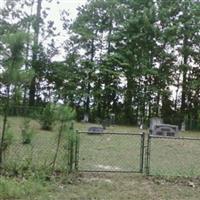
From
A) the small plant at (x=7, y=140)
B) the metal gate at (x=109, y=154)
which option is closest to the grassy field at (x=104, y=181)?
the metal gate at (x=109, y=154)

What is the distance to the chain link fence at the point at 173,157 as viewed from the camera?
10.0 m

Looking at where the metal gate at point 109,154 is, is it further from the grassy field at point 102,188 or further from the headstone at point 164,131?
the headstone at point 164,131

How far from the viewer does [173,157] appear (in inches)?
521

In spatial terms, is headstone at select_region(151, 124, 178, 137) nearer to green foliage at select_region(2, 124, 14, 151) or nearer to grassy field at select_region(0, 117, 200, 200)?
grassy field at select_region(0, 117, 200, 200)

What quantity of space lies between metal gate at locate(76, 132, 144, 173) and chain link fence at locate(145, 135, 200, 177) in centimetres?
35

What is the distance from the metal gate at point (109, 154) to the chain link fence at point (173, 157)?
354 mm

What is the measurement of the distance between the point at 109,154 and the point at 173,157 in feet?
6.20

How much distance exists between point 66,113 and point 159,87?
76.5 feet

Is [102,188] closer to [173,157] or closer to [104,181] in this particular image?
[104,181]

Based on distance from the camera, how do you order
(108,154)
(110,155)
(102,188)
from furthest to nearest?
(108,154)
(110,155)
(102,188)

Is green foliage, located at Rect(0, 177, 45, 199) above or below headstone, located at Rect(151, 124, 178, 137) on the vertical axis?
below

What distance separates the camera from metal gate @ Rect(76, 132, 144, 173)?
10.1m

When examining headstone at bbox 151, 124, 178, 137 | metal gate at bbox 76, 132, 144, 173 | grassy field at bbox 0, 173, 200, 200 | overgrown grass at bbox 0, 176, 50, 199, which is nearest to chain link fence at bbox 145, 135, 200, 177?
metal gate at bbox 76, 132, 144, 173

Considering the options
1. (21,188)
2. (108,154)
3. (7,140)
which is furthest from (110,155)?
(21,188)
